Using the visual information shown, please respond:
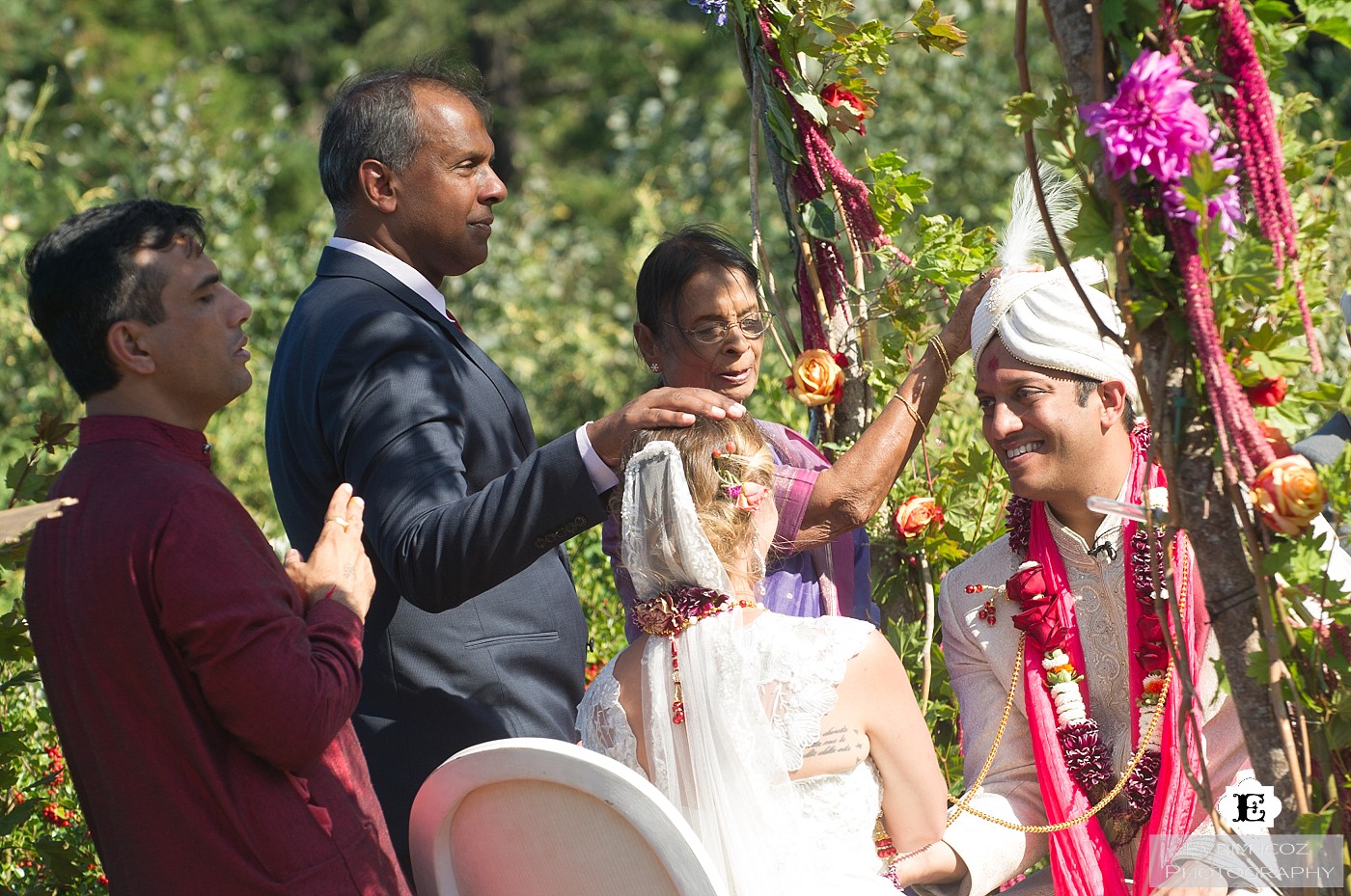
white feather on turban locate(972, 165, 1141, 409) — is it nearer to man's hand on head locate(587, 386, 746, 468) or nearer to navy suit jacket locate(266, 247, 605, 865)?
man's hand on head locate(587, 386, 746, 468)

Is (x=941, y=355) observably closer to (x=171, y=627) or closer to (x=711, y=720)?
(x=711, y=720)

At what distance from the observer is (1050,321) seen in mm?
2736

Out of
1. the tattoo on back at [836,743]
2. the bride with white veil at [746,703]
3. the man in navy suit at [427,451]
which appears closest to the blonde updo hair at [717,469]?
the bride with white veil at [746,703]

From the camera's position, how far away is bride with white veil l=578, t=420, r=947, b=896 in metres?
2.30

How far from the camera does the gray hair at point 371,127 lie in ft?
9.24

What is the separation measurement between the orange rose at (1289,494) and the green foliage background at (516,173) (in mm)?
1363

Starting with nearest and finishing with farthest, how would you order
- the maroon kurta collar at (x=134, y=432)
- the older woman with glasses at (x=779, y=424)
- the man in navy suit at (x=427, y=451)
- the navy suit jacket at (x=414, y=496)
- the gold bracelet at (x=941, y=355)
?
the maroon kurta collar at (x=134, y=432) → the man in navy suit at (x=427, y=451) → the navy suit jacket at (x=414, y=496) → the older woman with glasses at (x=779, y=424) → the gold bracelet at (x=941, y=355)

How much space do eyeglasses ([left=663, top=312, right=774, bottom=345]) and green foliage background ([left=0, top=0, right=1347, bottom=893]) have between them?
30 centimetres

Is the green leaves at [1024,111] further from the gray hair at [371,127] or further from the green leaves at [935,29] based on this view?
the gray hair at [371,127]

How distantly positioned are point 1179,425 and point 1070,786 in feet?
3.84

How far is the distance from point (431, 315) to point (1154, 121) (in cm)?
148

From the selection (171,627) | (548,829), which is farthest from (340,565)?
(548,829)

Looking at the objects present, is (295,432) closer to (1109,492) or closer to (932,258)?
(932,258)

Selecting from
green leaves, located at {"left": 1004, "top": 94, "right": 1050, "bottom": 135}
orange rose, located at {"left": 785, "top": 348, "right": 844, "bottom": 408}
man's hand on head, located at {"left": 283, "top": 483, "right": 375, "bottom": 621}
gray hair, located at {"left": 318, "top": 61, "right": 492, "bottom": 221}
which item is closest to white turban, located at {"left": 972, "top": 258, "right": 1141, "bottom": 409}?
orange rose, located at {"left": 785, "top": 348, "right": 844, "bottom": 408}
